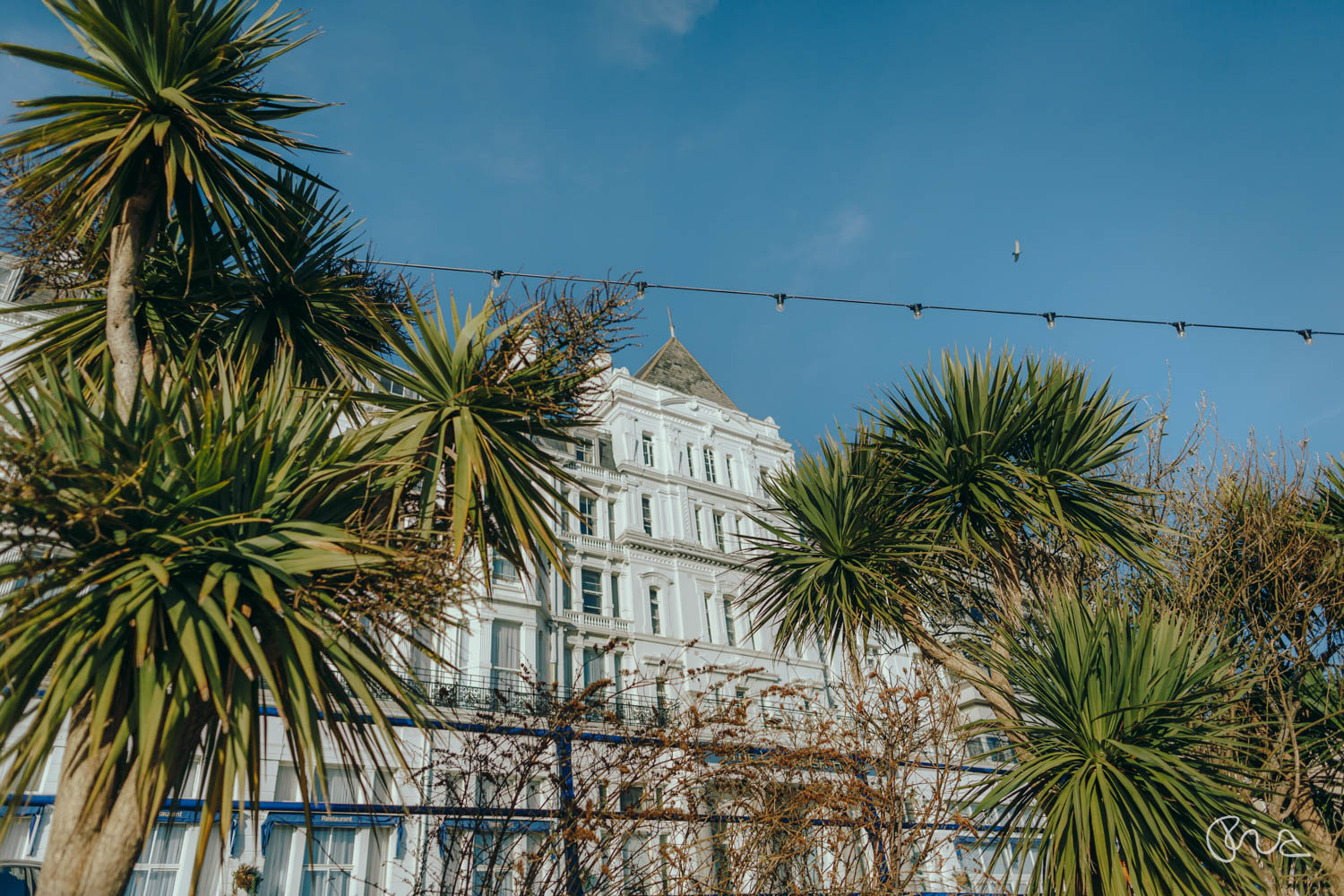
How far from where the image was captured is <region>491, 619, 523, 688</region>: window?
1864cm

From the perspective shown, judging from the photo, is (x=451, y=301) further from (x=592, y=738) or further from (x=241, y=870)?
(x=241, y=870)

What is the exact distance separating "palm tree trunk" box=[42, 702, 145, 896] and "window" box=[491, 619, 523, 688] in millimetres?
14874

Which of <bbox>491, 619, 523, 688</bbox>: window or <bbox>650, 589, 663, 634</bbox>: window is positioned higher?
<bbox>650, 589, 663, 634</bbox>: window

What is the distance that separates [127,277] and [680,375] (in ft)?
92.6

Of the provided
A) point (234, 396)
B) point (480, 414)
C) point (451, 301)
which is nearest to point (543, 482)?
point (480, 414)

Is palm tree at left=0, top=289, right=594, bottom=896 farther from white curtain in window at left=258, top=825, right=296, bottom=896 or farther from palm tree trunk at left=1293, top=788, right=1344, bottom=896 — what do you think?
white curtain in window at left=258, top=825, right=296, bottom=896

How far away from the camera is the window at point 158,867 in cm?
1181

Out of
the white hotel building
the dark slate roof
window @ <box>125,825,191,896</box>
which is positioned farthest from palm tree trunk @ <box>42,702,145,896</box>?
→ the dark slate roof

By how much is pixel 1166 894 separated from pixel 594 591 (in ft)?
60.9

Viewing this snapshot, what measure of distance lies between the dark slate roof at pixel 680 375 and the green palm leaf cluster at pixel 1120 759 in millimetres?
24196

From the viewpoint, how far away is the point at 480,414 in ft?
17.8

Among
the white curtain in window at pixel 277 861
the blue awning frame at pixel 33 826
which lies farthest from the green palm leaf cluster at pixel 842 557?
the blue awning frame at pixel 33 826

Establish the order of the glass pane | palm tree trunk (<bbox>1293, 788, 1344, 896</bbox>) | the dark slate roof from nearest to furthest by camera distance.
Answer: palm tree trunk (<bbox>1293, 788, 1344, 896</bbox>) → the glass pane → the dark slate roof

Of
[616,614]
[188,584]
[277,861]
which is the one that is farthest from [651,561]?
[188,584]
